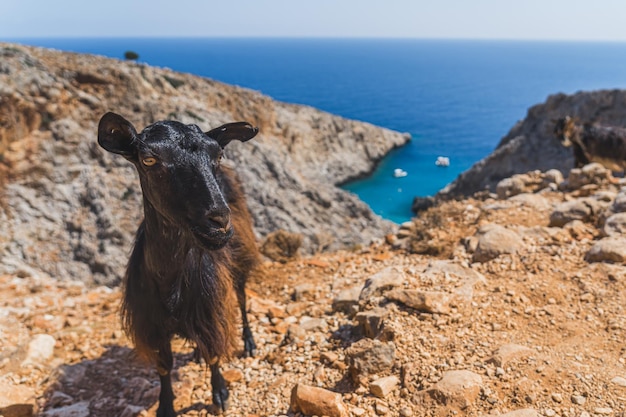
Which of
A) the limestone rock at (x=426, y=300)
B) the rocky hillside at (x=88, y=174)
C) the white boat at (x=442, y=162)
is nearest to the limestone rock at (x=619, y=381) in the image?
the limestone rock at (x=426, y=300)

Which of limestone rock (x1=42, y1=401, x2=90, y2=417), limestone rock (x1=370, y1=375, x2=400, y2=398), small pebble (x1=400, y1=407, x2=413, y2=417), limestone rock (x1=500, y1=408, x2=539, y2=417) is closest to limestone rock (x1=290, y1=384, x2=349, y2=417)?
limestone rock (x1=370, y1=375, x2=400, y2=398)

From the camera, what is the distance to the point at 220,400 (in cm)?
379

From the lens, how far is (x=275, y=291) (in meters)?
6.01

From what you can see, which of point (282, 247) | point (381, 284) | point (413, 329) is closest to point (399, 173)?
point (282, 247)

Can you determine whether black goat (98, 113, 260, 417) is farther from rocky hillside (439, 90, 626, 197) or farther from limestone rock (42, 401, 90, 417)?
rocky hillside (439, 90, 626, 197)

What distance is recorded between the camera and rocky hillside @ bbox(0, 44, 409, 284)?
46.8 feet

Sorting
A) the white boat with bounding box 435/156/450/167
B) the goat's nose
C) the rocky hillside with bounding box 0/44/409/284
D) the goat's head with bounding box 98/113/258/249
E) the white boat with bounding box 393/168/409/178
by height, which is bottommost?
the white boat with bounding box 393/168/409/178

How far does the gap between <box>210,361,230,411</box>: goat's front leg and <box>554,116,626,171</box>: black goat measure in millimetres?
11877

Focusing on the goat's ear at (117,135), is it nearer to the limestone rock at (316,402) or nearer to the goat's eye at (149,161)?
the goat's eye at (149,161)

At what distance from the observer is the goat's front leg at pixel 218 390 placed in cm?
377

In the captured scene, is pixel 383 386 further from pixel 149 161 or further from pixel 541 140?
pixel 541 140

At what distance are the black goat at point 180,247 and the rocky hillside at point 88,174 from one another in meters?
7.17

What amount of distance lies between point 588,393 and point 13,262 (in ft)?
45.5

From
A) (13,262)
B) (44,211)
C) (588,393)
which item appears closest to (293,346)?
(588,393)
